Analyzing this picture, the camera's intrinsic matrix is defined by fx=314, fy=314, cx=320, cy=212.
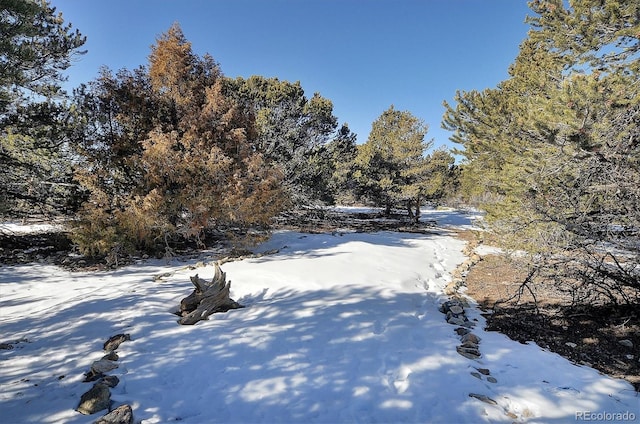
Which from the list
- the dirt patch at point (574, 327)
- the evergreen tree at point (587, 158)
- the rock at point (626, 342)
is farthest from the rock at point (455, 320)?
the rock at point (626, 342)

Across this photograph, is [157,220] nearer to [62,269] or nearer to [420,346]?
[62,269]

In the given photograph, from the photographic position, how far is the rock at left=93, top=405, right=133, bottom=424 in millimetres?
2967

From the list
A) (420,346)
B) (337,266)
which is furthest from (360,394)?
(337,266)

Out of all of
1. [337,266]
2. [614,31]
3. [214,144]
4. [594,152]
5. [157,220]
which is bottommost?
[337,266]

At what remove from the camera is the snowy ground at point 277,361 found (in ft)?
11.2

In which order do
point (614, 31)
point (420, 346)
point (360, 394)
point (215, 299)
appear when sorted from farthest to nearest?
point (215, 299), point (614, 31), point (420, 346), point (360, 394)

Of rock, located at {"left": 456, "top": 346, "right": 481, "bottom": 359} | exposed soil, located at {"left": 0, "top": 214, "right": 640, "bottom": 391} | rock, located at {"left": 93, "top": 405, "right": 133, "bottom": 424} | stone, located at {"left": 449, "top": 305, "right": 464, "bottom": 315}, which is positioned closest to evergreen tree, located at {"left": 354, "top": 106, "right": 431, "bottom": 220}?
exposed soil, located at {"left": 0, "top": 214, "right": 640, "bottom": 391}

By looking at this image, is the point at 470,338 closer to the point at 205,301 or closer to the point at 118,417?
the point at 205,301

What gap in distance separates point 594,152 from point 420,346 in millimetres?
3915

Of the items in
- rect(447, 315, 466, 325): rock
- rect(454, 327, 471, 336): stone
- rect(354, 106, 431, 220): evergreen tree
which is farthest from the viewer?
rect(354, 106, 431, 220): evergreen tree

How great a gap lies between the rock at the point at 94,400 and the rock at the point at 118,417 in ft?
0.71

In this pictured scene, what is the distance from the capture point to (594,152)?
4648 mm

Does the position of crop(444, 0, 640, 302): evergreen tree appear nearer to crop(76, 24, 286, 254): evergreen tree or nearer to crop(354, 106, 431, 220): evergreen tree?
crop(76, 24, 286, 254): evergreen tree

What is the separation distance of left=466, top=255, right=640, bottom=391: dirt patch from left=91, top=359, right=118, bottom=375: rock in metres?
5.80
